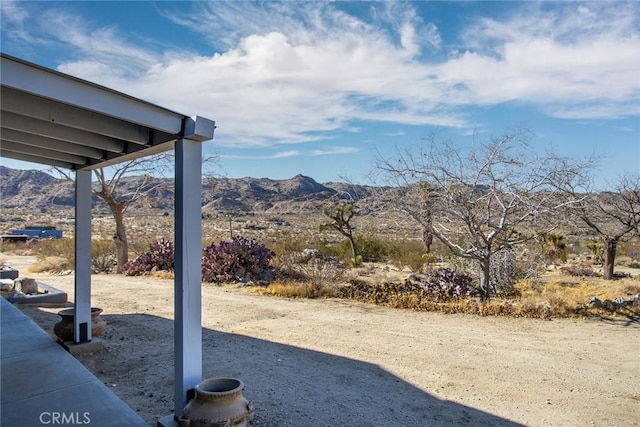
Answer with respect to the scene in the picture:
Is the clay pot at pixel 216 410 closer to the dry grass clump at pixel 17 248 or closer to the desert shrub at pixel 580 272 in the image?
the desert shrub at pixel 580 272

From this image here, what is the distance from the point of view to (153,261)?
52.1 feet

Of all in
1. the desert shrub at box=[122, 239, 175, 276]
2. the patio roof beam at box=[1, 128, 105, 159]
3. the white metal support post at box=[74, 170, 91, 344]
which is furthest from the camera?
the desert shrub at box=[122, 239, 175, 276]

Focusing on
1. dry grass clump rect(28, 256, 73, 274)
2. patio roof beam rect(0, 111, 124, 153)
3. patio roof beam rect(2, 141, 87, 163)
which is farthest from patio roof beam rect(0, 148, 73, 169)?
dry grass clump rect(28, 256, 73, 274)

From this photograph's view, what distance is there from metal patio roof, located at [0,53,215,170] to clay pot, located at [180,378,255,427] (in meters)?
2.01

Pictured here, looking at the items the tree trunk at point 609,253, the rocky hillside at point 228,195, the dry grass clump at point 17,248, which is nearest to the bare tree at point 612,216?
the tree trunk at point 609,253

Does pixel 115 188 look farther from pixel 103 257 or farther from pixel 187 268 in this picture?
pixel 187 268

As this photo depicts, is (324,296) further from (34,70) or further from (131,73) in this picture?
(34,70)

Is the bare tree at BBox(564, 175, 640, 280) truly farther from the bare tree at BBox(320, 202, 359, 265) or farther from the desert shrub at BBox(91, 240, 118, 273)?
the desert shrub at BBox(91, 240, 118, 273)

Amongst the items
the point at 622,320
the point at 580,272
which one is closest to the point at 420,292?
the point at 622,320

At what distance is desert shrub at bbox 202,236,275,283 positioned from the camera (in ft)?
44.9

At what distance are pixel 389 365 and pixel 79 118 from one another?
4598 millimetres

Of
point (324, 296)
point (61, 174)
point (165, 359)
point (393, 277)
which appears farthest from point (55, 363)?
point (61, 174)

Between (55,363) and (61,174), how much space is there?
12037 millimetres

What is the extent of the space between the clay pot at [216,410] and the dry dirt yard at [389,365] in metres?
0.84
